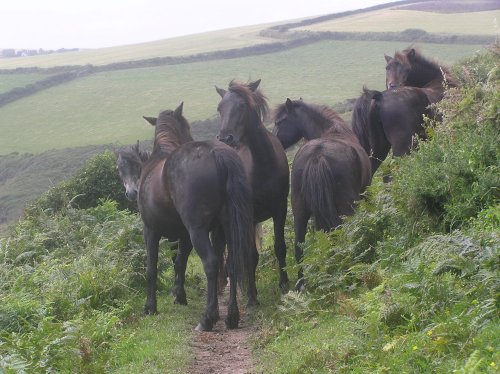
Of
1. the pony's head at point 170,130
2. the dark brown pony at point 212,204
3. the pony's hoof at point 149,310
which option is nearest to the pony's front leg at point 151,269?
the pony's hoof at point 149,310

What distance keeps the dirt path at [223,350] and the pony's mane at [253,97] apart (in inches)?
132

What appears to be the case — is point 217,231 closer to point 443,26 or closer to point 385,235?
point 385,235

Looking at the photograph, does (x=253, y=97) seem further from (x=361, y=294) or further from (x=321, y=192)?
(x=361, y=294)

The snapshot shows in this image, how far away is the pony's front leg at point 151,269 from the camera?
11.7m

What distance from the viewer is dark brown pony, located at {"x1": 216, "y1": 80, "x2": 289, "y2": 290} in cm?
1187

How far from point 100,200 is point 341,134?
9.43 m

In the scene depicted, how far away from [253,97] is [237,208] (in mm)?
2471

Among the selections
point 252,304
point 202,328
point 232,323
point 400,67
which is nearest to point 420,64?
point 400,67

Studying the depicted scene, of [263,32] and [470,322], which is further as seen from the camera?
[263,32]

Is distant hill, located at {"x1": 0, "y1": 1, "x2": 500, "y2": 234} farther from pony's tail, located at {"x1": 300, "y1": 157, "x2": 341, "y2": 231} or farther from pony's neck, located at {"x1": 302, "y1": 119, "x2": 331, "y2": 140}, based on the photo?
pony's tail, located at {"x1": 300, "y1": 157, "x2": 341, "y2": 231}

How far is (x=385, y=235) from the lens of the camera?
395 inches

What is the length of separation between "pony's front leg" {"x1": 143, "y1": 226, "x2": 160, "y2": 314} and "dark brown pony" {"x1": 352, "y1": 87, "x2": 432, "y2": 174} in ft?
15.2

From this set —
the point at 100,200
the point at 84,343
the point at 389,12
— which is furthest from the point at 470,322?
the point at 389,12

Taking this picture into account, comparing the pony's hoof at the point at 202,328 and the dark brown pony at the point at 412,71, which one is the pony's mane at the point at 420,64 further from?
the pony's hoof at the point at 202,328
